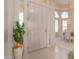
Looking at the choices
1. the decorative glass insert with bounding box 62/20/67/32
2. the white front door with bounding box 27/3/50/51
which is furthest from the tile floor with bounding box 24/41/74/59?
the white front door with bounding box 27/3/50/51

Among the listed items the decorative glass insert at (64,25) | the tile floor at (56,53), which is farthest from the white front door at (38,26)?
the decorative glass insert at (64,25)

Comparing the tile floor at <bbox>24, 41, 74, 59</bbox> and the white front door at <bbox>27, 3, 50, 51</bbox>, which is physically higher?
the white front door at <bbox>27, 3, 50, 51</bbox>

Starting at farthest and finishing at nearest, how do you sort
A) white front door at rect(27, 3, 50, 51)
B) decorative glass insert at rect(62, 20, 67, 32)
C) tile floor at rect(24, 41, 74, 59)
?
white front door at rect(27, 3, 50, 51) < decorative glass insert at rect(62, 20, 67, 32) < tile floor at rect(24, 41, 74, 59)

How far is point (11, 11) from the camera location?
3.82 metres

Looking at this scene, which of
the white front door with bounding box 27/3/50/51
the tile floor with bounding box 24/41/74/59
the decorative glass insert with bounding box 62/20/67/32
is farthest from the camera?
the white front door with bounding box 27/3/50/51

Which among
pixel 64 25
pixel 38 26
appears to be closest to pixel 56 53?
pixel 64 25

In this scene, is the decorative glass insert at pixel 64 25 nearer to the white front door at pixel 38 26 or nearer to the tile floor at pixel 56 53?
the tile floor at pixel 56 53

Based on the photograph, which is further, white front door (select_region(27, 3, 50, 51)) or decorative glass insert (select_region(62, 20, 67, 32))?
white front door (select_region(27, 3, 50, 51))

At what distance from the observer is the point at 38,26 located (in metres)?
5.78

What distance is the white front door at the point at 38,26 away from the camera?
5.36m

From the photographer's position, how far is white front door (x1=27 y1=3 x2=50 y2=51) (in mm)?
5355

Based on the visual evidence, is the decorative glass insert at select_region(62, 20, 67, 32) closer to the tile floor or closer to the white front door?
the tile floor

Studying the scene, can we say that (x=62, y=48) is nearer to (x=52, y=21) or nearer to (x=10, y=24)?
(x=52, y=21)
